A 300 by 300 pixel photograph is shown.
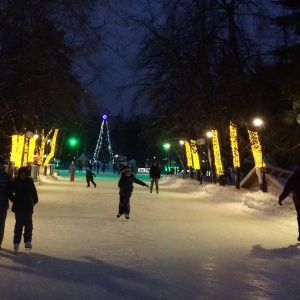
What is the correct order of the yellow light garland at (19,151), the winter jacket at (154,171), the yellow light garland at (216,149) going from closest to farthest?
1. the winter jacket at (154,171)
2. the yellow light garland at (19,151)
3. the yellow light garland at (216,149)

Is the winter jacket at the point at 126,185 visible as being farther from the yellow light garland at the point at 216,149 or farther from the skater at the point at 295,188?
the yellow light garland at the point at 216,149

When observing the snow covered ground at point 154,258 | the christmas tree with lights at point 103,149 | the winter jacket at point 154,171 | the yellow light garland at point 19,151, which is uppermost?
the christmas tree with lights at point 103,149

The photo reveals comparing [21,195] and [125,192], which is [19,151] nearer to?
[125,192]

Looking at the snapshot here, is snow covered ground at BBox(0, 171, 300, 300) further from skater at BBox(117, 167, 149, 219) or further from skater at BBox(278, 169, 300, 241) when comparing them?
skater at BBox(278, 169, 300, 241)

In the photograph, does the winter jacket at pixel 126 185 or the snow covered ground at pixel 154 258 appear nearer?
the snow covered ground at pixel 154 258

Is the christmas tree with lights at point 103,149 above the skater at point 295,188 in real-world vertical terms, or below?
above

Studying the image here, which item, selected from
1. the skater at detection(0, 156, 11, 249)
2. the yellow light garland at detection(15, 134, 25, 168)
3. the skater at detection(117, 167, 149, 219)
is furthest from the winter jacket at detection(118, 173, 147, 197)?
the yellow light garland at detection(15, 134, 25, 168)

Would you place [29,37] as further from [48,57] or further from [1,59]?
[1,59]

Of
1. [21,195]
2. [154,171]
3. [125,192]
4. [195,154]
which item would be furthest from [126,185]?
[195,154]

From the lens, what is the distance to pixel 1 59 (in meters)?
15.8

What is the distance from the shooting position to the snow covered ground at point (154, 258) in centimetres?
662

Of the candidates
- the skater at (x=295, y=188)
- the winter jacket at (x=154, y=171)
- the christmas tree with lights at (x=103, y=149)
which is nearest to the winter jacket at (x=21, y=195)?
the skater at (x=295, y=188)

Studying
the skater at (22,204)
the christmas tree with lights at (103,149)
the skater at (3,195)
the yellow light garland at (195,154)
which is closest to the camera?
the skater at (3,195)

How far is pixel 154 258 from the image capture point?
890cm
